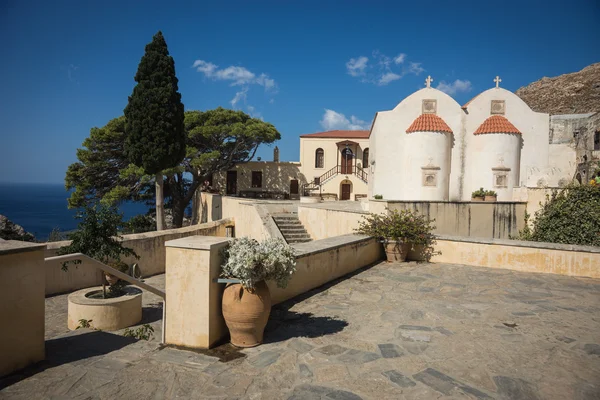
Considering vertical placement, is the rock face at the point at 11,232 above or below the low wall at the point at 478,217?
below

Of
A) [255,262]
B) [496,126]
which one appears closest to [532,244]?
[255,262]

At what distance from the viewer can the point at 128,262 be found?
11.3m

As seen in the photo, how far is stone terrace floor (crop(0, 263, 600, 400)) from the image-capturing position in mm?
3287

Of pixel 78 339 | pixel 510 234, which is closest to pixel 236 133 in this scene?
pixel 510 234

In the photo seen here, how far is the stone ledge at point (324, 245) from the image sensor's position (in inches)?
256

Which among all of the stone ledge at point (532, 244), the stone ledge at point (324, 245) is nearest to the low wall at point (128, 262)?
the stone ledge at point (324, 245)

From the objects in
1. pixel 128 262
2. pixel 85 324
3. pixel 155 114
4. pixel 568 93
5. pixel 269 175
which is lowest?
pixel 85 324

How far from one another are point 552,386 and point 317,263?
3945 mm

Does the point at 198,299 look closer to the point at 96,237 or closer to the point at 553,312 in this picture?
the point at 96,237

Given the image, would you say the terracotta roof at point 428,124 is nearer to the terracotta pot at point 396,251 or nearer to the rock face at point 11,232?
the terracotta pot at point 396,251

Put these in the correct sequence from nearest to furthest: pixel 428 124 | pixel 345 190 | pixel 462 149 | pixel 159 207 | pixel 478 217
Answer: pixel 478 217 → pixel 428 124 → pixel 462 149 → pixel 159 207 → pixel 345 190

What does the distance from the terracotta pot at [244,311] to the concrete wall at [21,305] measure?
1749 mm

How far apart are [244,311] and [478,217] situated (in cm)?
1266

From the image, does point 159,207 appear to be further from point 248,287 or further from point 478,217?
point 248,287
